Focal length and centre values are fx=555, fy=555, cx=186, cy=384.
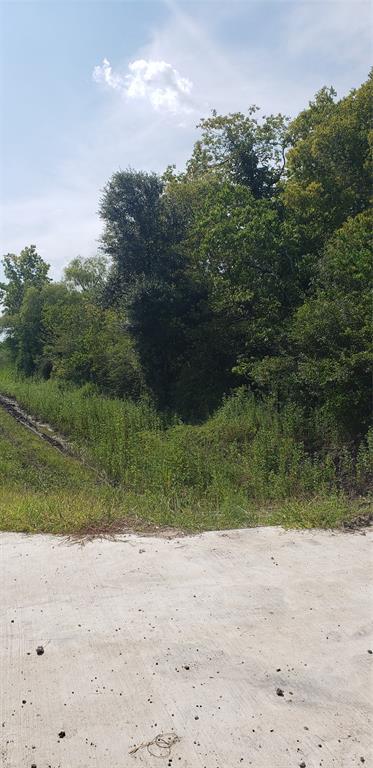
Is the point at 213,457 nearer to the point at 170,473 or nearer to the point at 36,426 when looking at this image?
the point at 170,473

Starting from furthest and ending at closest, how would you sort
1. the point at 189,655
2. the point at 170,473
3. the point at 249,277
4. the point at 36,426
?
the point at 36,426
the point at 249,277
the point at 170,473
the point at 189,655

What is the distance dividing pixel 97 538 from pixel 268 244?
10281 mm

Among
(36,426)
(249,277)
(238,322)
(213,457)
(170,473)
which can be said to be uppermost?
(249,277)

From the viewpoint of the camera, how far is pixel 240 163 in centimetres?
1812

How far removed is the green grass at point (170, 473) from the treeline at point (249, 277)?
114 centimetres

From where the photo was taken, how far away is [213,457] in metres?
9.73

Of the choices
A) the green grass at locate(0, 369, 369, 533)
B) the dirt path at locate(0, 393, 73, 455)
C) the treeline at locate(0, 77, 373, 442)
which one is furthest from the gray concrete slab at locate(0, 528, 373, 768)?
the dirt path at locate(0, 393, 73, 455)

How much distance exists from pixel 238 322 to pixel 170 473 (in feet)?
23.3

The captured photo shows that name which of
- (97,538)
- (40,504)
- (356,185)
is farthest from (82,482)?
(356,185)

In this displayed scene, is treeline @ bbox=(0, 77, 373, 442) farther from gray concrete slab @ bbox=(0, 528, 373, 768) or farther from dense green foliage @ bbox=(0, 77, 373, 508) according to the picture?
gray concrete slab @ bbox=(0, 528, 373, 768)

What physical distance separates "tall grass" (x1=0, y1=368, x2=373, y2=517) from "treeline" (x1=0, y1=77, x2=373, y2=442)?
30.8 inches

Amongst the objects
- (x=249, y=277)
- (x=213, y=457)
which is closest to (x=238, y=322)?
(x=249, y=277)

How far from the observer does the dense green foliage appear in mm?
9250

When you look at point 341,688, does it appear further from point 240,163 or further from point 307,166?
point 240,163
